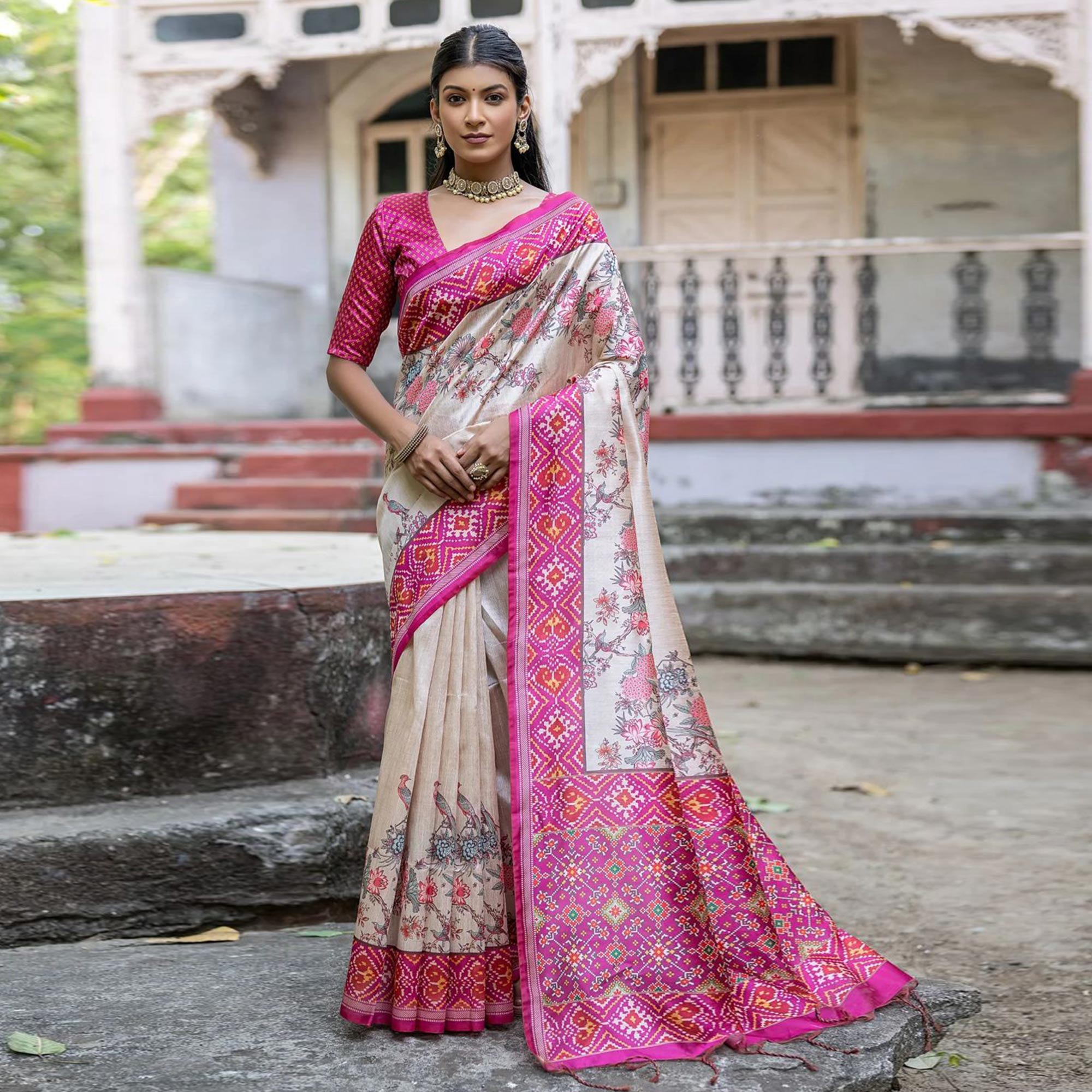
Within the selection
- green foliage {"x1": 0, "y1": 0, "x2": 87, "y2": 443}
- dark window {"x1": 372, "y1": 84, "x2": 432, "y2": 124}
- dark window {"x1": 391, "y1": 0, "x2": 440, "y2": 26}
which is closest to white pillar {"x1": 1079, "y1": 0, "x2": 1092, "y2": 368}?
dark window {"x1": 391, "y1": 0, "x2": 440, "y2": 26}

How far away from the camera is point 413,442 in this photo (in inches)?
87.2

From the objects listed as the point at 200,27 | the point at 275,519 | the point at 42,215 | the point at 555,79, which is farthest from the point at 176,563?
the point at 42,215

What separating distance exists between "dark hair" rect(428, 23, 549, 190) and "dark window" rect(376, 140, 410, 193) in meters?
8.31

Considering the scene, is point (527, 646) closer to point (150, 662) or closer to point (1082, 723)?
point (150, 662)

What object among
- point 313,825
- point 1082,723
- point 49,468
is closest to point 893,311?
point 1082,723

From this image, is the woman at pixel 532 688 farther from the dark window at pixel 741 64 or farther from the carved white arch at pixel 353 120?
the carved white arch at pixel 353 120

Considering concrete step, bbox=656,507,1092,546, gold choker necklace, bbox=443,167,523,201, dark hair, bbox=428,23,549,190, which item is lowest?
concrete step, bbox=656,507,1092,546

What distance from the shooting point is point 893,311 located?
9438mm

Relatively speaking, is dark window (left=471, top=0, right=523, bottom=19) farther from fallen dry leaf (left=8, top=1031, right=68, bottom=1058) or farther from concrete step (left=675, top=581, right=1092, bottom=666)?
fallen dry leaf (left=8, top=1031, right=68, bottom=1058)

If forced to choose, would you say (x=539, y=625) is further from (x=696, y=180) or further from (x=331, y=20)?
(x=696, y=180)

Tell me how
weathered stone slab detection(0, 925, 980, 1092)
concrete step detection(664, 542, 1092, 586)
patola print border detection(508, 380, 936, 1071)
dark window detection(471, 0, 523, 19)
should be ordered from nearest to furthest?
1. weathered stone slab detection(0, 925, 980, 1092)
2. patola print border detection(508, 380, 936, 1071)
3. concrete step detection(664, 542, 1092, 586)
4. dark window detection(471, 0, 523, 19)

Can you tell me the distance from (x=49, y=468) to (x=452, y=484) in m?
7.00

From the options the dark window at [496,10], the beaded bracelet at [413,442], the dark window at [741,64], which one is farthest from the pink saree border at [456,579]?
the dark window at [741,64]

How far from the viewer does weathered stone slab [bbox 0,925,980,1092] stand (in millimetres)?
2059
